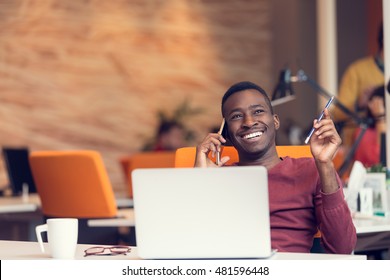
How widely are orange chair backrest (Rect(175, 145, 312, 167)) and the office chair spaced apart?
2.01 metres

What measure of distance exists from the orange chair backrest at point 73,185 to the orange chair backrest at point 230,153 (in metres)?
2.02

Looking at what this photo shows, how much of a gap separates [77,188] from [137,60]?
5.44 m

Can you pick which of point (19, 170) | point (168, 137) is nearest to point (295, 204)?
point (19, 170)

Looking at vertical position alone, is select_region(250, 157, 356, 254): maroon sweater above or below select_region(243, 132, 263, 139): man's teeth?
below

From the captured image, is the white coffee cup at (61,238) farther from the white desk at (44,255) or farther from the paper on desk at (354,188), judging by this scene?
the paper on desk at (354,188)

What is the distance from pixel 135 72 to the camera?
35.1 feet

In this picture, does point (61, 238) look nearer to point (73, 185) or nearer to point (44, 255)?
point (44, 255)

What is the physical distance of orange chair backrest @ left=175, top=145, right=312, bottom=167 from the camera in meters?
3.31

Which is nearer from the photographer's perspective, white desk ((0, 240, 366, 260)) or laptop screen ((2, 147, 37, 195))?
white desk ((0, 240, 366, 260))

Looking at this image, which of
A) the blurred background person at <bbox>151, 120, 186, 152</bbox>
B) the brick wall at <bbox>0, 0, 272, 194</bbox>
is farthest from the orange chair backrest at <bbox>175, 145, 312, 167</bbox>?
the brick wall at <bbox>0, 0, 272, 194</bbox>

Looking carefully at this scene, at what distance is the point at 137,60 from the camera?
35.2 ft

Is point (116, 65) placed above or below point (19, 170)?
above

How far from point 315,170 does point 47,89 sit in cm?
766

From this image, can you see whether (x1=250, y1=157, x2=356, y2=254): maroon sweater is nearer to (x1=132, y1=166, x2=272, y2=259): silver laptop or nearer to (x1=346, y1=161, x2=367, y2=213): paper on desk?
(x1=132, y1=166, x2=272, y2=259): silver laptop
